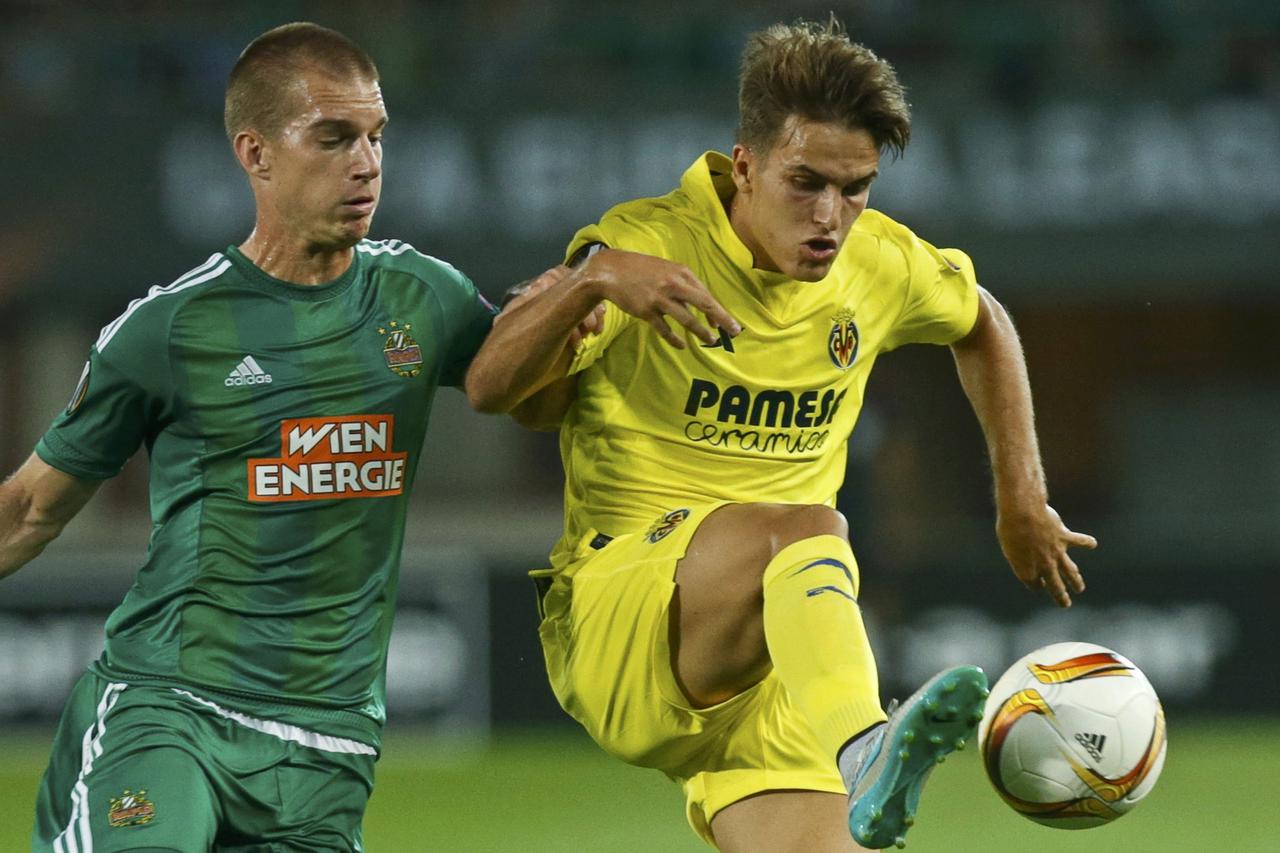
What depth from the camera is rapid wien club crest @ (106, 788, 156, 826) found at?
4.03 m

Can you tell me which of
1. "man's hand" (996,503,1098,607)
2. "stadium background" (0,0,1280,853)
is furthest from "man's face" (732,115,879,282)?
"stadium background" (0,0,1280,853)

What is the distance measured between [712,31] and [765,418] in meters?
9.78

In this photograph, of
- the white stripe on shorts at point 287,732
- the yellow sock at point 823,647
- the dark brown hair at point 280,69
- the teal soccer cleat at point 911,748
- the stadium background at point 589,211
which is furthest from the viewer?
the stadium background at point 589,211

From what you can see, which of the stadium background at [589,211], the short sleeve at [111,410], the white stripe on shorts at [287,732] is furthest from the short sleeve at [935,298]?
the stadium background at [589,211]

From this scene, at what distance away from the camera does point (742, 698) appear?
467cm

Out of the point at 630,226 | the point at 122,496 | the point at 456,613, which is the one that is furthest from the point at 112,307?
the point at 630,226

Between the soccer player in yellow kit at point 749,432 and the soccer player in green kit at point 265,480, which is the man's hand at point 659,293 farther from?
the soccer player in green kit at point 265,480

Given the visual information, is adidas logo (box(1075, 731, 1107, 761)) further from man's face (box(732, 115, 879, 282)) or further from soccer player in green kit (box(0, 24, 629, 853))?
soccer player in green kit (box(0, 24, 629, 853))

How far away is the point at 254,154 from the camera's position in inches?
175

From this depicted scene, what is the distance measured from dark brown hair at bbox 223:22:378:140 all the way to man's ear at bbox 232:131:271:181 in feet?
0.06

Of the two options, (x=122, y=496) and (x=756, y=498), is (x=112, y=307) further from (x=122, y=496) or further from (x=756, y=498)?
(x=756, y=498)

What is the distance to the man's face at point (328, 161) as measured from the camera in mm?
4352

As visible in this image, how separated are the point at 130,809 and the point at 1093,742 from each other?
A: 1.92 m

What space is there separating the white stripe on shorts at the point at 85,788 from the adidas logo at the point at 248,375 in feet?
2.22
